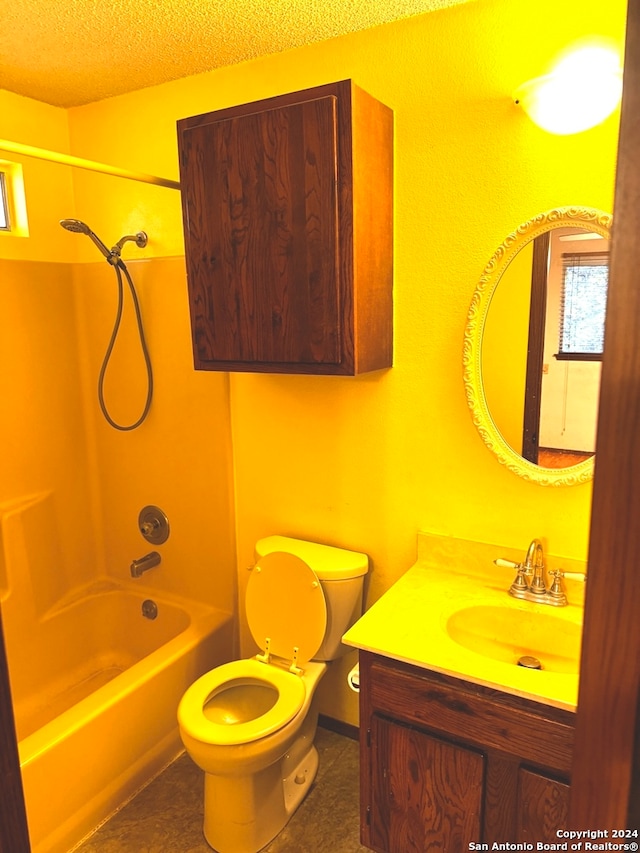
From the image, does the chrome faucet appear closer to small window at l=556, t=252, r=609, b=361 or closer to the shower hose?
small window at l=556, t=252, r=609, b=361

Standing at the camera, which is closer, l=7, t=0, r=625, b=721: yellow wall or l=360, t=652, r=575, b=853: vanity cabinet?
l=360, t=652, r=575, b=853: vanity cabinet

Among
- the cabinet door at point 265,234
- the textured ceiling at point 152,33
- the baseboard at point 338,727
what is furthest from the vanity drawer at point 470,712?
the textured ceiling at point 152,33

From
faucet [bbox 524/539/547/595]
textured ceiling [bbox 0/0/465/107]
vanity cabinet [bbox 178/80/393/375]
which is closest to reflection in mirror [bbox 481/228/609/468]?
faucet [bbox 524/539/547/595]

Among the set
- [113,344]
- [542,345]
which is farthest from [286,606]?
[113,344]

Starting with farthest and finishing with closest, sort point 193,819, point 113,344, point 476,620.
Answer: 1. point 113,344
2. point 193,819
3. point 476,620

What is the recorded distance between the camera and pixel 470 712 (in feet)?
4.85

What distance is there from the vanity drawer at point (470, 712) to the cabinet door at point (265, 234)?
92cm

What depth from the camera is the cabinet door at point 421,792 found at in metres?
1.53

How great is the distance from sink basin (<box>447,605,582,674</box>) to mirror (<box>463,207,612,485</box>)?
0.40 m

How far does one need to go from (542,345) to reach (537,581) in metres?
0.70

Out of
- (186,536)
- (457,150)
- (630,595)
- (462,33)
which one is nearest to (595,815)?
(630,595)

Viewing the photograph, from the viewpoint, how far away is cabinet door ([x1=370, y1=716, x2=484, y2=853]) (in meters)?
1.53

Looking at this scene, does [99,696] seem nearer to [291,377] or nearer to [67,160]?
[291,377]

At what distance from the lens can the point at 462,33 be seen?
5.59ft
